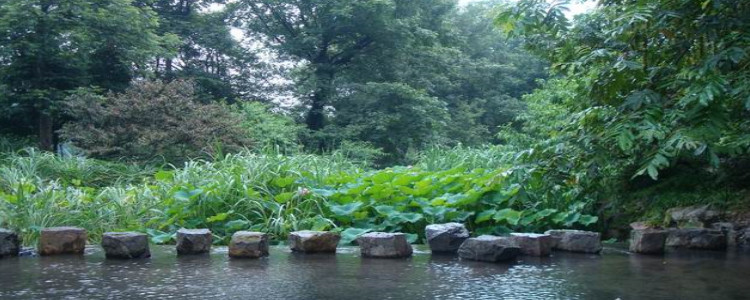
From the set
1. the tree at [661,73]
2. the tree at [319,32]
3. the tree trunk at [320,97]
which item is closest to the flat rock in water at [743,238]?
the tree at [661,73]

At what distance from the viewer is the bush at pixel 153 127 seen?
10.4m

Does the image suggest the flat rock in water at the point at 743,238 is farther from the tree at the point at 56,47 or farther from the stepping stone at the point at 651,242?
the tree at the point at 56,47

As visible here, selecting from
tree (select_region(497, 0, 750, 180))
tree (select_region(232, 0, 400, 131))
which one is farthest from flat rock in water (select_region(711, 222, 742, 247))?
tree (select_region(232, 0, 400, 131))

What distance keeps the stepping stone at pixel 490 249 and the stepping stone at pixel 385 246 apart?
0.36 metres

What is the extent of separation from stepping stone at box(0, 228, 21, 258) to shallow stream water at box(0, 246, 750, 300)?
22 cm

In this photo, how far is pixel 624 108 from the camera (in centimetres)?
329

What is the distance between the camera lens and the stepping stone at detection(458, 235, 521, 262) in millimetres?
3588

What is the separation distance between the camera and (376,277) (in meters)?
3.10

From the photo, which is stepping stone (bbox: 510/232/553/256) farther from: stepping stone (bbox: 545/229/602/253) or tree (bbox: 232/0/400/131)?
tree (bbox: 232/0/400/131)

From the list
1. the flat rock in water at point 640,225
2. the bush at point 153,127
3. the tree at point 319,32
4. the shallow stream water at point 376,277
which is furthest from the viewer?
the tree at point 319,32

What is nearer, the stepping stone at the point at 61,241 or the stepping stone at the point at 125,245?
the stepping stone at the point at 125,245

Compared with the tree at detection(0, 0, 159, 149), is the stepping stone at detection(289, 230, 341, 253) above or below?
below

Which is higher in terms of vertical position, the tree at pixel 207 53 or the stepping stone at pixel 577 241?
the tree at pixel 207 53

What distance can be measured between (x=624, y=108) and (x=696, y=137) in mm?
572
